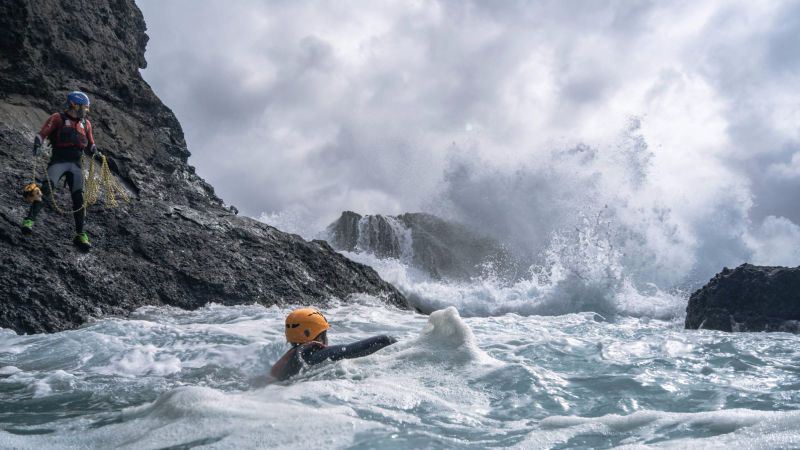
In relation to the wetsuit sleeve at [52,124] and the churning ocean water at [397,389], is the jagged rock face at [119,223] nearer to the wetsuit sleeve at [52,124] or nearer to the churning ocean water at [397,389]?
the churning ocean water at [397,389]

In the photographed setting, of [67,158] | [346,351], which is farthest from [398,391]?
[67,158]

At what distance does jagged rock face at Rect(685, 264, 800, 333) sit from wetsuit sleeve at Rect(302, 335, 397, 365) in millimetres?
8089

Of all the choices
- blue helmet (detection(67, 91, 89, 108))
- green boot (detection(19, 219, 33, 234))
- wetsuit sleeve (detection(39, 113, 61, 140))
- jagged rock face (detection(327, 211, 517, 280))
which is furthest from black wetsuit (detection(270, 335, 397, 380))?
jagged rock face (detection(327, 211, 517, 280))

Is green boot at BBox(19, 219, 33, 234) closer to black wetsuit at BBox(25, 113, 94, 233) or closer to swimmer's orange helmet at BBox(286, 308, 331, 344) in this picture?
black wetsuit at BBox(25, 113, 94, 233)

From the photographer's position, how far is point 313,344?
13.6ft

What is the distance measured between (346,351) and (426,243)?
79.9 feet

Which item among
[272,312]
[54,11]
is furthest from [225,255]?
[54,11]

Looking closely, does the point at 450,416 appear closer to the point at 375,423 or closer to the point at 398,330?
the point at 375,423

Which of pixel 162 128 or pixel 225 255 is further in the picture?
pixel 162 128

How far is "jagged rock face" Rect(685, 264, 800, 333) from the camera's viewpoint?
28.7ft

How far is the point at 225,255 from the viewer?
7.59m

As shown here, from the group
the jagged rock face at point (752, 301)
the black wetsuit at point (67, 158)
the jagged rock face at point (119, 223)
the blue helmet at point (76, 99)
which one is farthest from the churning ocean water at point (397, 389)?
the jagged rock face at point (752, 301)

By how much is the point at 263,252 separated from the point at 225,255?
2.46ft

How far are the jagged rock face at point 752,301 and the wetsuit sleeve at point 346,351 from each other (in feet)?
26.5
